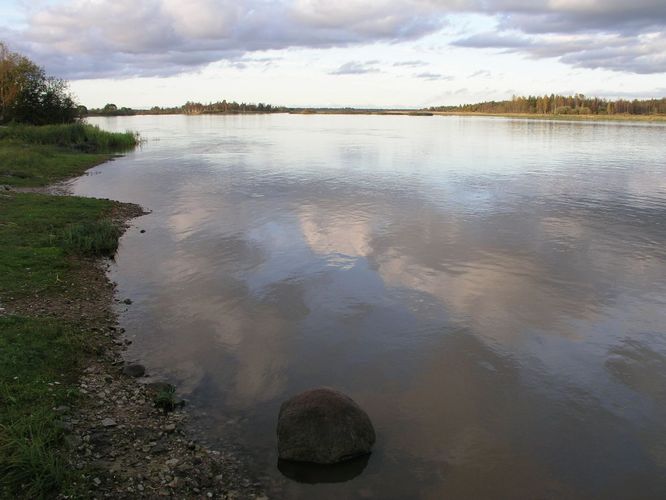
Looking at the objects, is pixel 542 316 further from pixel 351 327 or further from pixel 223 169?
pixel 223 169

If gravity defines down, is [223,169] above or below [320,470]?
above

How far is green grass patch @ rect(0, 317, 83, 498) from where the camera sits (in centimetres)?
832

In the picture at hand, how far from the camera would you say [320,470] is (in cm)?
1027

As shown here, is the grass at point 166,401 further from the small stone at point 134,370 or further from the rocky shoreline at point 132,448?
the small stone at point 134,370

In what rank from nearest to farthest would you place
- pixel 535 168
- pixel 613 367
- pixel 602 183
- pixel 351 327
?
pixel 613 367, pixel 351 327, pixel 602 183, pixel 535 168

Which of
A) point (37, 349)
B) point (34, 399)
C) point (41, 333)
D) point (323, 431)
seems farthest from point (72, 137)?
point (323, 431)

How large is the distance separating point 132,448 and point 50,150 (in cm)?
5810


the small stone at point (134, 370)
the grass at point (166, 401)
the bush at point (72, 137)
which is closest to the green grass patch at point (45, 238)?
the small stone at point (134, 370)

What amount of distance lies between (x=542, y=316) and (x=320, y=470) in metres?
10.7

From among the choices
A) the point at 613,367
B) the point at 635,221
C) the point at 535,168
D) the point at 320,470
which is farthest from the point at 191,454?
the point at 535,168

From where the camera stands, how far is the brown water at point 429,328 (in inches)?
427

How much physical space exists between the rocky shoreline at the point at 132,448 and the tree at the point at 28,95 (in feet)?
234

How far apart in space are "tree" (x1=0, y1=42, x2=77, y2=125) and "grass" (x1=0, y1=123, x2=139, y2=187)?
6011 mm

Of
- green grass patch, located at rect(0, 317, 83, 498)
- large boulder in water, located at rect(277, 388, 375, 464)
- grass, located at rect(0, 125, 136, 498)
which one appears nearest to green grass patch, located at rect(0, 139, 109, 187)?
grass, located at rect(0, 125, 136, 498)
